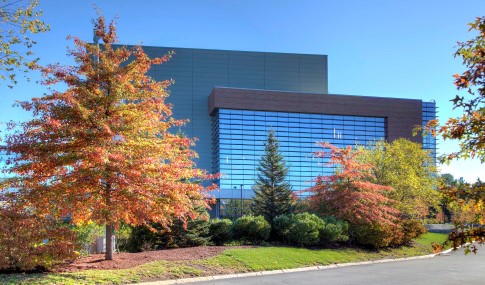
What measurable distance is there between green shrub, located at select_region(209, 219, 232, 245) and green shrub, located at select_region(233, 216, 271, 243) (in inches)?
20.4

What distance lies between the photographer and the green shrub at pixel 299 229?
20.7 m

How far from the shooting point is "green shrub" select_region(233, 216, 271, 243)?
2122cm

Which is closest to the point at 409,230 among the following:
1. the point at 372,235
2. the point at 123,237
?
the point at 372,235

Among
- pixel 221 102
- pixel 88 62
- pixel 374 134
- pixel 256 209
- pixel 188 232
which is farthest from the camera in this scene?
pixel 374 134

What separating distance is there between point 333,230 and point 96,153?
12.9m

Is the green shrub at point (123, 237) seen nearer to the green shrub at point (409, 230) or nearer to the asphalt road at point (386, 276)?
the asphalt road at point (386, 276)

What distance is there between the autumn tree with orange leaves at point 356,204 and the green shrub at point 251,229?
182 inches

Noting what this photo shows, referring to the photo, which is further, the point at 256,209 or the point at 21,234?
the point at 256,209

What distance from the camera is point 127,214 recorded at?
14.2 meters

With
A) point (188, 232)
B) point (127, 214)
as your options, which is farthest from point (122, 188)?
point (188, 232)

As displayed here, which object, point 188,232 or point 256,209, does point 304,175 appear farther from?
point 188,232

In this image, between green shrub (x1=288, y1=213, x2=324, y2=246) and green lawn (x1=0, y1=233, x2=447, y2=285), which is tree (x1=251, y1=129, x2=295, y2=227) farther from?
green lawn (x1=0, y1=233, x2=447, y2=285)

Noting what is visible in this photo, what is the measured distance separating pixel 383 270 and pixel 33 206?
12439 millimetres

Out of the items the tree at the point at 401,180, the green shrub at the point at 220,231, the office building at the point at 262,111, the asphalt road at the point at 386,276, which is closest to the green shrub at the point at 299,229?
the green shrub at the point at 220,231
